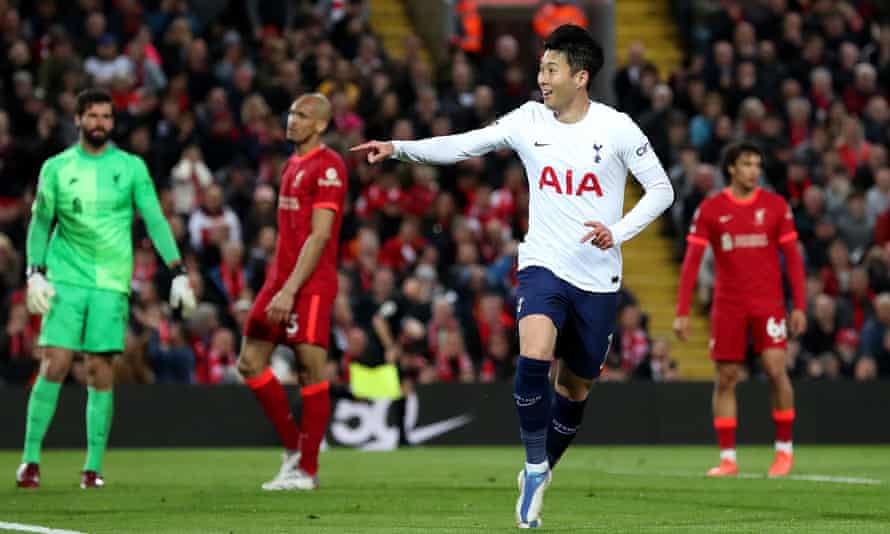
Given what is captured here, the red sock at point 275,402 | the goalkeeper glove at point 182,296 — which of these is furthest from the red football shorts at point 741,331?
the goalkeeper glove at point 182,296

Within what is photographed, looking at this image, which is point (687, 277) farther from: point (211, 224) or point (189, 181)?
point (189, 181)

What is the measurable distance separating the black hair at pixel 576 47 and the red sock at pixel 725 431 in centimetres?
506

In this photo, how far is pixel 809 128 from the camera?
2520 cm

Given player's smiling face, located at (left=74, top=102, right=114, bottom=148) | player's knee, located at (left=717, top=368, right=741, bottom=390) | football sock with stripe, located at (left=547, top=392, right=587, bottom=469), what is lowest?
player's knee, located at (left=717, top=368, right=741, bottom=390)

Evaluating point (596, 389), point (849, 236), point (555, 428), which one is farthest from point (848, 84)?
point (555, 428)

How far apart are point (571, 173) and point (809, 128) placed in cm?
1603

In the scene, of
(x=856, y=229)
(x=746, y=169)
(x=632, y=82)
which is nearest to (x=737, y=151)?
(x=746, y=169)

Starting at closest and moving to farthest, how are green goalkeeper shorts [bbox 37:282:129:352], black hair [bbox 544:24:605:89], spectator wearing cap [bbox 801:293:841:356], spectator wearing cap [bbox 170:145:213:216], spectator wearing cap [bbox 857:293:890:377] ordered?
black hair [bbox 544:24:605:89], green goalkeeper shorts [bbox 37:282:129:352], spectator wearing cap [bbox 170:145:213:216], spectator wearing cap [bbox 857:293:890:377], spectator wearing cap [bbox 801:293:841:356]

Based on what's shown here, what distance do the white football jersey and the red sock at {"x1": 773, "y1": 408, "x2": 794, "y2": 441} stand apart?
189 inches

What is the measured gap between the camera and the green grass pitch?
9.42 m

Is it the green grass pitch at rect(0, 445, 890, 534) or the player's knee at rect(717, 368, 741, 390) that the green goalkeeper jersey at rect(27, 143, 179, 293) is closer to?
the green grass pitch at rect(0, 445, 890, 534)

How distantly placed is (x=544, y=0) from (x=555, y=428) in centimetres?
1872

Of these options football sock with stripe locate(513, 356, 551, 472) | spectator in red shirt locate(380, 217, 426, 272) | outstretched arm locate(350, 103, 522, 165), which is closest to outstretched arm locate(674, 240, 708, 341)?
outstretched arm locate(350, 103, 522, 165)

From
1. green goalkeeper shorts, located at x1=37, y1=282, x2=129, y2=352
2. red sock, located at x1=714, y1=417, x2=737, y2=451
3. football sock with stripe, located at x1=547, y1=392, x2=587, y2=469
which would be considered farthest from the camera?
red sock, located at x1=714, y1=417, x2=737, y2=451
